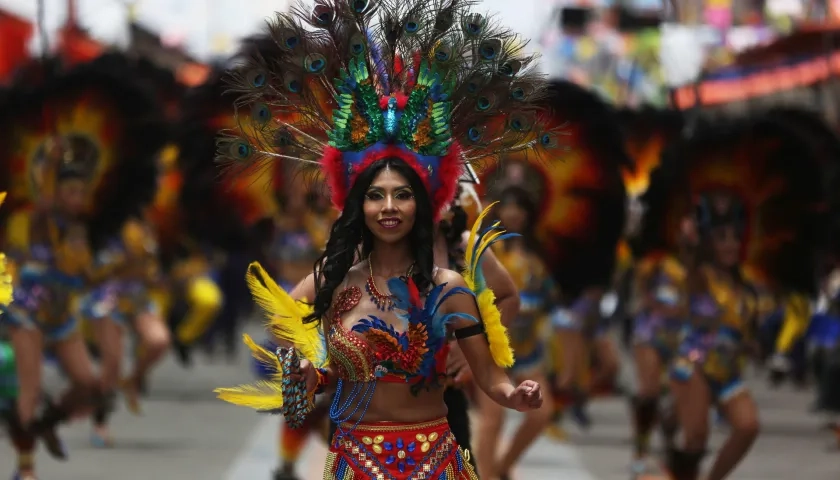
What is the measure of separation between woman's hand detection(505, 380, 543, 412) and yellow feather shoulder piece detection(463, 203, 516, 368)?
6.5 inches

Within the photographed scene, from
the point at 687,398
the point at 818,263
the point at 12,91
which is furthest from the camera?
the point at 12,91

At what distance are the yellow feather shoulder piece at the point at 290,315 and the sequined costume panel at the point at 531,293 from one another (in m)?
5.25

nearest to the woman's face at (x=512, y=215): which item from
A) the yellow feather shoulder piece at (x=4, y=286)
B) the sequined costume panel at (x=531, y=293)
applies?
the sequined costume panel at (x=531, y=293)

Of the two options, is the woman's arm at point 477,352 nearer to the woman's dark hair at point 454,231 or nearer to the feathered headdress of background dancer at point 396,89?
the feathered headdress of background dancer at point 396,89

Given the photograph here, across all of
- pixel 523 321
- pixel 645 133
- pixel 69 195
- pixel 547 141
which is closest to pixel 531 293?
pixel 523 321

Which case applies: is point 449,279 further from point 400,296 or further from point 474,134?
point 474,134

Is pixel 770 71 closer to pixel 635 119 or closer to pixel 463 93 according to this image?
pixel 635 119

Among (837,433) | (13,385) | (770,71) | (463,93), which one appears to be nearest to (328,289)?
(463,93)

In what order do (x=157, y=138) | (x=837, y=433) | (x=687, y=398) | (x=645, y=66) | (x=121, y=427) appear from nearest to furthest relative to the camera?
(x=687, y=398), (x=157, y=138), (x=837, y=433), (x=121, y=427), (x=645, y=66)

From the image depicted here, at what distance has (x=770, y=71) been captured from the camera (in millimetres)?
27672

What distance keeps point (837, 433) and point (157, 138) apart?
18.3 ft

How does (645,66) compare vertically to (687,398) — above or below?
above

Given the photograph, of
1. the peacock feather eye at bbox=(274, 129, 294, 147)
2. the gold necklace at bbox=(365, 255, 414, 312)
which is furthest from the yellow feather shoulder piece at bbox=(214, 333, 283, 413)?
the peacock feather eye at bbox=(274, 129, 294, 147)

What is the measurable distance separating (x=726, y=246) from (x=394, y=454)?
461cm
